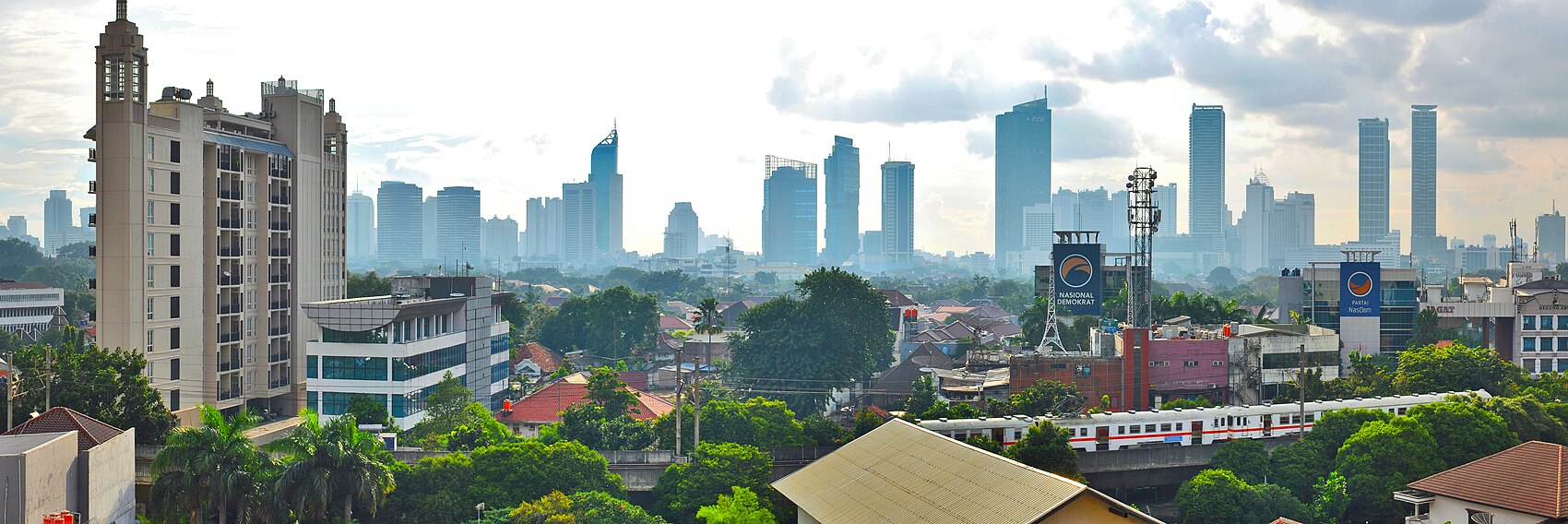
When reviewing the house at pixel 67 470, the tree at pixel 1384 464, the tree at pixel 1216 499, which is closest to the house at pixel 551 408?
the house at pixel 67 470

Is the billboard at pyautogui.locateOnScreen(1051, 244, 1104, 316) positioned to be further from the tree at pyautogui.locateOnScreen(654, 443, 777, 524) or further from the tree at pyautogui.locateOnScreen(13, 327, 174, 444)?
the tree at pyautogui.locateOnScreen(13, 327, 174, 444)

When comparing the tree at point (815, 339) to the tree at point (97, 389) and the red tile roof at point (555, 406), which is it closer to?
the red tile roof at point (555, 406)

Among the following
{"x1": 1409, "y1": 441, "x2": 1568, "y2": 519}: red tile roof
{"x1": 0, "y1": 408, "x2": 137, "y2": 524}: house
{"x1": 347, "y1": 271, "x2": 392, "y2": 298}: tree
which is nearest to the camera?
{"x1": 0, "y1": 408, "x2": 137, "y2": 524}: house

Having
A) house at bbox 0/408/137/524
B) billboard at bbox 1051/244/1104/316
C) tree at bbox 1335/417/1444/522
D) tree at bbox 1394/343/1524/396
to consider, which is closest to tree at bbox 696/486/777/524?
house at bbox 0/408/137/524

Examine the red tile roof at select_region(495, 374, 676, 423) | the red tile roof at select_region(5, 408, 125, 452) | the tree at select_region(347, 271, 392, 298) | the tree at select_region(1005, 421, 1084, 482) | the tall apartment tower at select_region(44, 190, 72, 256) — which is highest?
the tall apartment tower at select_region(44, 190, 72, 256)

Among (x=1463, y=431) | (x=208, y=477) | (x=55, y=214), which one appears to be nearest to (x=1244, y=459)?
(x=1463, y=431)

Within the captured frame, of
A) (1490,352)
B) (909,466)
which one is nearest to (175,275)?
(909,466)
